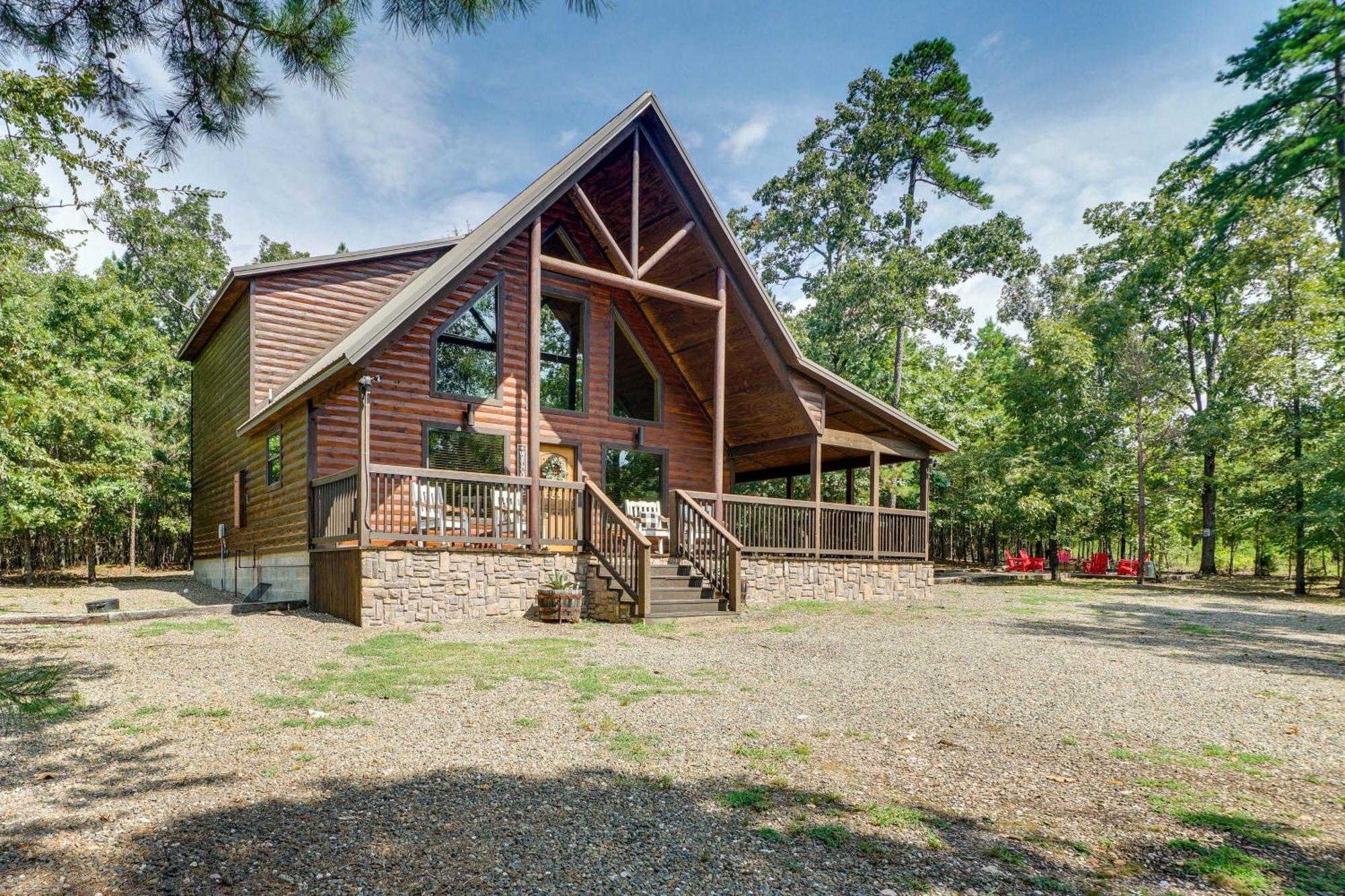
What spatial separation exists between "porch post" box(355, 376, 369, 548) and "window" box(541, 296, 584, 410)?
13.7 feet

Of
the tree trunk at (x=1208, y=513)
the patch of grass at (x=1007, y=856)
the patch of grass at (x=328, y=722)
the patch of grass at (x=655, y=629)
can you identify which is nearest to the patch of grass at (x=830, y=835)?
the patch of grass at (x=1007, y=856)

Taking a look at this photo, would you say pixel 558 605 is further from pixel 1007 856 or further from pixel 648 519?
pixel 1007 856

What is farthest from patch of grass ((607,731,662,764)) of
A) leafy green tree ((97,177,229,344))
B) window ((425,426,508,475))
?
leafy green tree ((97,177,229,344))

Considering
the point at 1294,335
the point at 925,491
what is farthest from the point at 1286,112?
the point at 925,491

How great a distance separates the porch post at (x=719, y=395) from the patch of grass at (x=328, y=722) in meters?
8.01

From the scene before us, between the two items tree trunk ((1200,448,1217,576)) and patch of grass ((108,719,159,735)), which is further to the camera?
tree trunk ((1200,448,1217,576))

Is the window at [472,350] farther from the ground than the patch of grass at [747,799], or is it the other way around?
the window at [472,350]

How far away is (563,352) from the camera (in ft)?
45.4

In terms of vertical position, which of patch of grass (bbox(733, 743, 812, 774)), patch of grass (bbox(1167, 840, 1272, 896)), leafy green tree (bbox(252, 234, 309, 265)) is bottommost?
patch of grass (bbox(733, 743, 812, 774))

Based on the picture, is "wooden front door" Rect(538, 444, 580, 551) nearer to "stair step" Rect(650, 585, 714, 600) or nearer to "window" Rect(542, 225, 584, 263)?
"stair step" Rect(650, 585, 714, 600)

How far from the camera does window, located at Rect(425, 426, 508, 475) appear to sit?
39.9 feet

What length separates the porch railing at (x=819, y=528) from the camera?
504 inches

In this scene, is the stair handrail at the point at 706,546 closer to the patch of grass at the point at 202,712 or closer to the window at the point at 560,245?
the window at the point at 560,245

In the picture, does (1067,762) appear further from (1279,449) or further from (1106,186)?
(1106,186)
